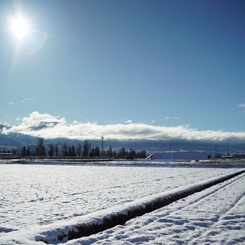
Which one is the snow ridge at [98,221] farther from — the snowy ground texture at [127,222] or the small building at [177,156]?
the small building at [177,156]

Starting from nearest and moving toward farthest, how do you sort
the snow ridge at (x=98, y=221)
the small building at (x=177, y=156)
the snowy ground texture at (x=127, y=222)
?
the snowy ground texture at (x=127, y=222)
the snow ridge at (x=98, y=221)
the small building at (x=177, y=156)

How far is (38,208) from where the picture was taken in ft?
34.7

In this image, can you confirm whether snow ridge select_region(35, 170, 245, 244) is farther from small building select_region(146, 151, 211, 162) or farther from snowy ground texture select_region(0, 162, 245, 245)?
small building select_region(146, 151, 211, 162)

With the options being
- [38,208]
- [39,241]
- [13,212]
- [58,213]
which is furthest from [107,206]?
[39,241]

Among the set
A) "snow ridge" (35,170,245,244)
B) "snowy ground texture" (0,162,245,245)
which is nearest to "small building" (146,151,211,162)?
"snowy ground texture" (0,162,245,245)

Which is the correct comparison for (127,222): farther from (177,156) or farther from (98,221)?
(177,156)

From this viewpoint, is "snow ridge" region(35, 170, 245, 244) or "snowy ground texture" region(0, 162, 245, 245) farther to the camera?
"snow ridge" region(35, 170, 245, 244)

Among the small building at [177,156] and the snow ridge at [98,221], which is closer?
the snow ridge at [98,221]

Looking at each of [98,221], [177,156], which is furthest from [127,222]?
[177,156]

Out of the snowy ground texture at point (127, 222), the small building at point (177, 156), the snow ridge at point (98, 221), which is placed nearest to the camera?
the snowy ground texture at point (127, 222)

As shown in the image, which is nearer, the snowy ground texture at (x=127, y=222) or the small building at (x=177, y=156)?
the snowy ground texture at (x=127, y=222)

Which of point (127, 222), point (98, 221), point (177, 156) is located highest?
point (177, 156)

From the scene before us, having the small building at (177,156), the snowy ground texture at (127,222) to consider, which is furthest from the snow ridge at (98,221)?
the small building at (177,156)

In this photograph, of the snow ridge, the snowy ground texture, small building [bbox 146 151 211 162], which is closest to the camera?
the snowy ground texture
